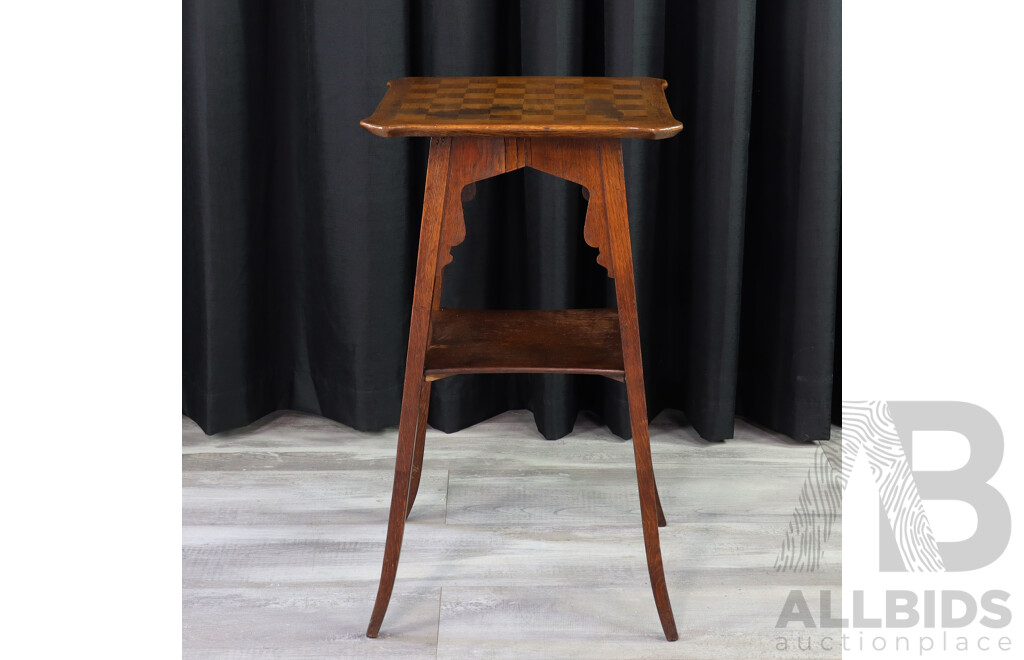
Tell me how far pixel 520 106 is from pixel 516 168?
8cm

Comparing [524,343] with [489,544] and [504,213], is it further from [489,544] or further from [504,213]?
[504,213]

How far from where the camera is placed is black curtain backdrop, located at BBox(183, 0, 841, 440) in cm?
180

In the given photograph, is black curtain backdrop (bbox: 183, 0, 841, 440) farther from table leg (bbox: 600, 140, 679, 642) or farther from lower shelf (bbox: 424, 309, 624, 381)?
table leg (bbox: 600, 140, 679, 642)

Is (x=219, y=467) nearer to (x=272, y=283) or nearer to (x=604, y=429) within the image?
(x=272, y=283)

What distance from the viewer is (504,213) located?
6.50ft

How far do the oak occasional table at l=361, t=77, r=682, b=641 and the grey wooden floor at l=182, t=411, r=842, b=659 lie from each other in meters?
0.10

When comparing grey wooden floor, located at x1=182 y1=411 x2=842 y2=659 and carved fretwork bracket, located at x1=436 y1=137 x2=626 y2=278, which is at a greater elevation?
carved fretwork bracket, located at x1=436 y1=137 x2=626 y2=278

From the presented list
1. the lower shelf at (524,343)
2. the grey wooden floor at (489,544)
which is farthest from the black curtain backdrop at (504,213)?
the lower shelf at (524,343)

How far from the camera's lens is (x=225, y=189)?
1889mm

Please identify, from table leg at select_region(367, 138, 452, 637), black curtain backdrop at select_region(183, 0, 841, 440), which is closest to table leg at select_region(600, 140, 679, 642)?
table leg at select_region(367, 138, 452, 637)

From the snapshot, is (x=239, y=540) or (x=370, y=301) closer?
(x=239, y=540)

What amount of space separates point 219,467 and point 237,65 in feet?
2.45

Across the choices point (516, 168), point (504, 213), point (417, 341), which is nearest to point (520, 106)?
point (516, 168)

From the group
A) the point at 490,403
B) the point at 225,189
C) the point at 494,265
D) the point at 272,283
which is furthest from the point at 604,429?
the point at 225,189
